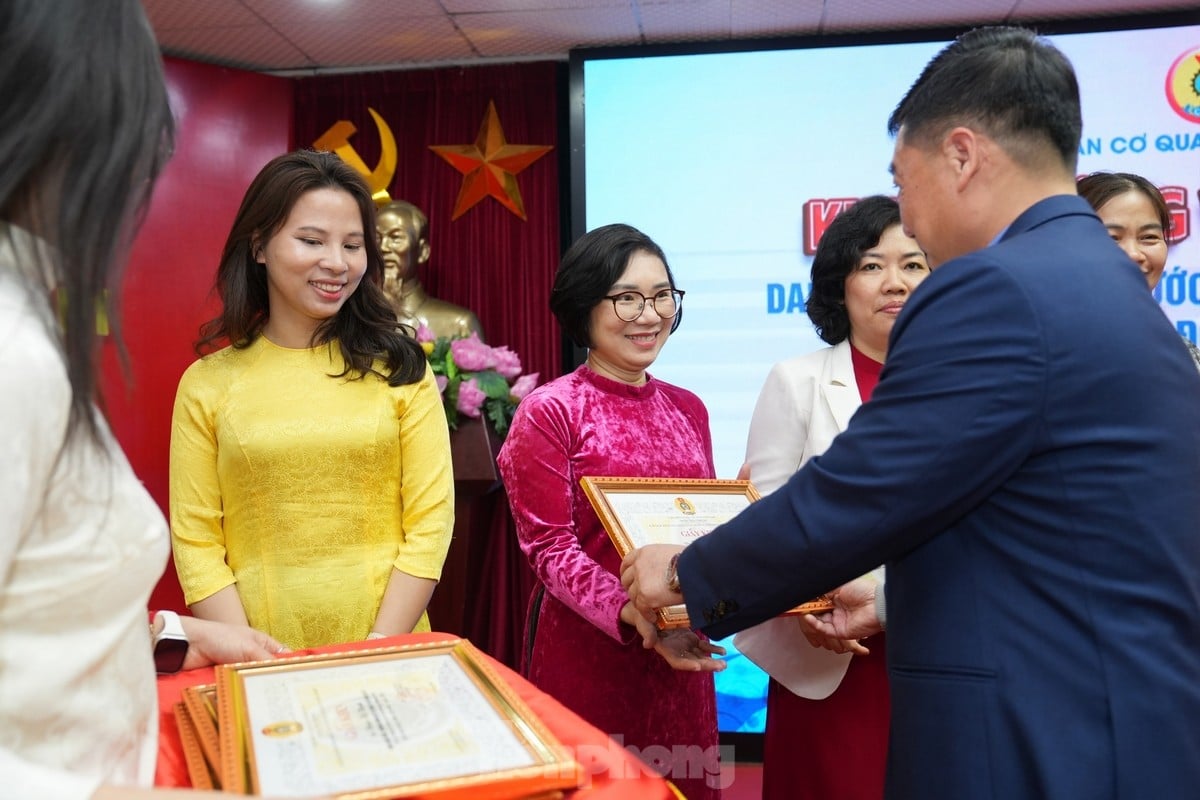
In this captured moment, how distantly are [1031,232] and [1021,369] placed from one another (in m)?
0.22

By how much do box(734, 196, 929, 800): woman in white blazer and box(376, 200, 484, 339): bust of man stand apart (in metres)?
2.51

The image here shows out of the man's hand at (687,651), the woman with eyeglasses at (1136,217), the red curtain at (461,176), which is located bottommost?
Answer: the man's hand at (687,651)

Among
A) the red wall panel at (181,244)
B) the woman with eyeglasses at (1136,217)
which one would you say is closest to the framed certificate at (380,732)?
the woman with eyeglasses at (1136,217)

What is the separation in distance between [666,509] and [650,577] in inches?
7.3

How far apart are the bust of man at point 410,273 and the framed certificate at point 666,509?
2720mm

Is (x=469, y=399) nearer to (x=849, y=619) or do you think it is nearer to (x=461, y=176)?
(x=461, y=176)

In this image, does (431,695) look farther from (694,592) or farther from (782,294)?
(782,294)

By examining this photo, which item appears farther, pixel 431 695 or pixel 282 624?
pixel 282 624

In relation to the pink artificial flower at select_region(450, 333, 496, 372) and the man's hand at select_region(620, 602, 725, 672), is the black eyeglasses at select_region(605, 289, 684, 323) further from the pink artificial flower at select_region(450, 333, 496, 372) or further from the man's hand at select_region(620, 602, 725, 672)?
the pink artificial flower at select_region(450, 333, 496, 372)

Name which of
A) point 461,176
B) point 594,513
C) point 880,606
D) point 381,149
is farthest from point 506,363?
point 880,606

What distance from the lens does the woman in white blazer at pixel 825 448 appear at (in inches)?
68.9

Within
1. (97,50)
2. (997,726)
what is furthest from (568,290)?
(97,50)

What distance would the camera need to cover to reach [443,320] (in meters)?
4.38

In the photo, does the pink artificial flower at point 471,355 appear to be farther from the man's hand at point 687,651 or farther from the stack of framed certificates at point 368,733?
the stack of framed certificates at point 368,733
